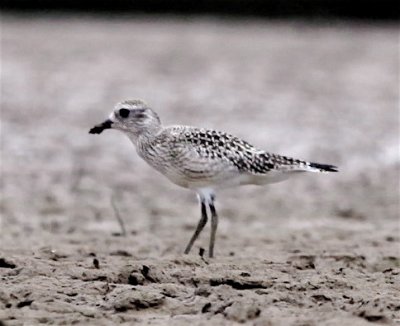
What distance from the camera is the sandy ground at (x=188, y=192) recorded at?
5.22 meters

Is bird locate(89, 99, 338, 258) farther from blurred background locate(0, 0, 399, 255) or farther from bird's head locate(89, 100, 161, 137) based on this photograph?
blurred background locate(0, 0, 399, 255)

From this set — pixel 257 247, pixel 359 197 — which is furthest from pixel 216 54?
pixel 257 247

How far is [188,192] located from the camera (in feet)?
32.6

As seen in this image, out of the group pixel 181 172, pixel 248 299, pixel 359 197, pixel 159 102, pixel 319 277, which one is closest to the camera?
pixel 248 299

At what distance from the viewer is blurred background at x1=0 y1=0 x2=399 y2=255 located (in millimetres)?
8852

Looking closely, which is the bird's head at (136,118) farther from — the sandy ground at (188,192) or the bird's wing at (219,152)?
the sandy ground at (188,192)

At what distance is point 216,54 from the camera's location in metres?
17.6

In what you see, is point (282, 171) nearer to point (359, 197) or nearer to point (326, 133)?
point (359, 197)

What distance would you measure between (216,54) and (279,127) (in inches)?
221

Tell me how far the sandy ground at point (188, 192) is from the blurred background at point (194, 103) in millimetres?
33

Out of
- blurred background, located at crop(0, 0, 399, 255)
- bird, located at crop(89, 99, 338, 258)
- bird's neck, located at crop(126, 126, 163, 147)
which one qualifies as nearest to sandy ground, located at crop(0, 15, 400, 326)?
blurred background, located at crop(0, 0, 399, 255)

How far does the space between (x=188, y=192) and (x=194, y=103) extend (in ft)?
11.8

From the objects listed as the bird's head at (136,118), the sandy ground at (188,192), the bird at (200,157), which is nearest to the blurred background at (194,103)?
the sandy ground at (188,192)

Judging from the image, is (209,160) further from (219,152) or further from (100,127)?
(100,127)
